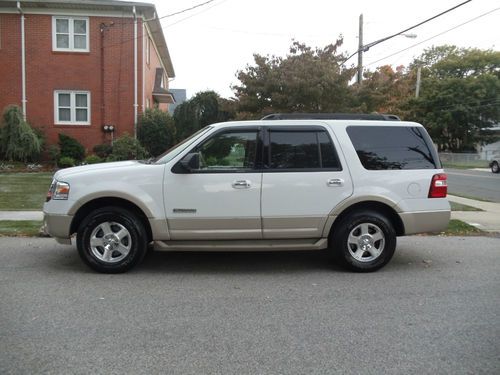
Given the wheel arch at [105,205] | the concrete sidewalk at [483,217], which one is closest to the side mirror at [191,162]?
the wheel arch at [105,205]

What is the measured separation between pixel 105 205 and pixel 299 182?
2408 millimetres

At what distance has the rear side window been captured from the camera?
6641 millimetres

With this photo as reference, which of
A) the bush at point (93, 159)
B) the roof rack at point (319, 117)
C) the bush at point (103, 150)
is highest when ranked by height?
the roof rack at point (319, 117)

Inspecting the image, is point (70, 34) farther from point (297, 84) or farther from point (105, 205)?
point (105, 205)

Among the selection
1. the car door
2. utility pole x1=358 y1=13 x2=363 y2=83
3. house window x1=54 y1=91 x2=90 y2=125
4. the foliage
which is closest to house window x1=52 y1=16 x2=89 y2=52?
house window x1=54 y1=91 x2=90 y2=125

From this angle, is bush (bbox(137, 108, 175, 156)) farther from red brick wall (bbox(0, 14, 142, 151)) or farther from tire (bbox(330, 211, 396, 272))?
tire (bbox(330, 211, 396, 272))

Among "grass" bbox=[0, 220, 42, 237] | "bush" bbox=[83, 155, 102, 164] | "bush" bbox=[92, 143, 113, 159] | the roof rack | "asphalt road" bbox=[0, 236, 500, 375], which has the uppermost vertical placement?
the roof rack

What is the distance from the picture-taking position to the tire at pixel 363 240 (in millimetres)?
6492

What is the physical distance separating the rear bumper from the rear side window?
61cm

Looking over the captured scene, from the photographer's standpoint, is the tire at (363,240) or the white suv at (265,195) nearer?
the white suv at (265,195)

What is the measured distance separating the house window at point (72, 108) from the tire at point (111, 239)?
1658 cm

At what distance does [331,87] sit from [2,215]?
11.5m

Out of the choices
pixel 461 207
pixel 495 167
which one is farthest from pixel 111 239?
pixel 495 167

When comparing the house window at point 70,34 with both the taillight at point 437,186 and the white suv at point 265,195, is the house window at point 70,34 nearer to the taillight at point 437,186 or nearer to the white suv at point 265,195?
the white suv at point 265,195
